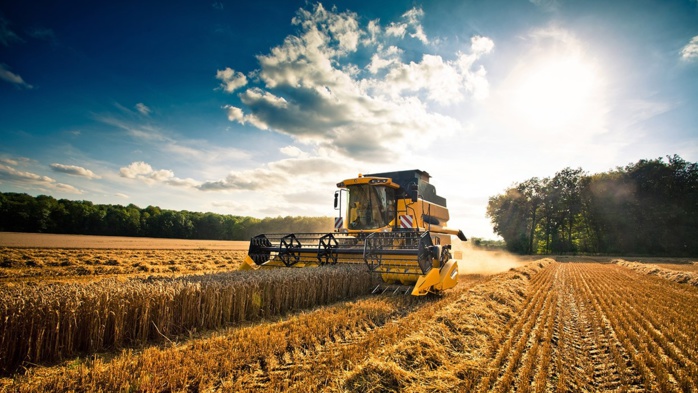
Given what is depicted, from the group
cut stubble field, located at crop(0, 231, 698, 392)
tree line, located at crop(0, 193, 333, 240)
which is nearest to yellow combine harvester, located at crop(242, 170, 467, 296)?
Result: cut stubble field, located at crop(0, 231, 698, 392)

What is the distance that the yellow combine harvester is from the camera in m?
7.05

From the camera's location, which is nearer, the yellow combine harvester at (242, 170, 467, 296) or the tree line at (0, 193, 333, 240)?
the yellow combine harvester at (242, 170, 467, 296)

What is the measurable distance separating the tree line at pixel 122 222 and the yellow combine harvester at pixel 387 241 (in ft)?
128

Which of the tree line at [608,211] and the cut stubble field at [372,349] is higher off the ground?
the tree line at [608,211]

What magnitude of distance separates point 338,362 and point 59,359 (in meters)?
2.95

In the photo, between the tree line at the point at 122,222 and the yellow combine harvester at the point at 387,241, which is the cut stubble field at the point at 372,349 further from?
the tree line at the point at 122,222

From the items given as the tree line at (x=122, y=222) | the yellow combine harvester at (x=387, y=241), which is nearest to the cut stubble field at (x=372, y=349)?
the yellow combine harvester at (x=387, y=241)

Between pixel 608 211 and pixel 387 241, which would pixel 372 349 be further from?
pixel 608 211

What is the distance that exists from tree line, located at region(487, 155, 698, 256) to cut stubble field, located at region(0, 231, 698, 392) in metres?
36.7

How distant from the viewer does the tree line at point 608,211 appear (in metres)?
32.3

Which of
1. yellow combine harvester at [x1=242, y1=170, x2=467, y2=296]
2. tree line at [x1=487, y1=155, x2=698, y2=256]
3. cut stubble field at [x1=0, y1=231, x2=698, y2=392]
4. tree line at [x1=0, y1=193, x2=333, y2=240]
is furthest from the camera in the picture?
tree line at [x1=0, y1=193, x2=333, y2=240]

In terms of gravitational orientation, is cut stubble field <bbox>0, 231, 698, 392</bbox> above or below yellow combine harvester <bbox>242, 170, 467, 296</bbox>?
below

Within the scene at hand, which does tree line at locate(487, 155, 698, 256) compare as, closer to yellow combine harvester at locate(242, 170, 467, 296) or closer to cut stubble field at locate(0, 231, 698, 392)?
yellow combine harvester at locate(242, 170, 467, 296)

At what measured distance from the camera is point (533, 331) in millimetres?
4832
